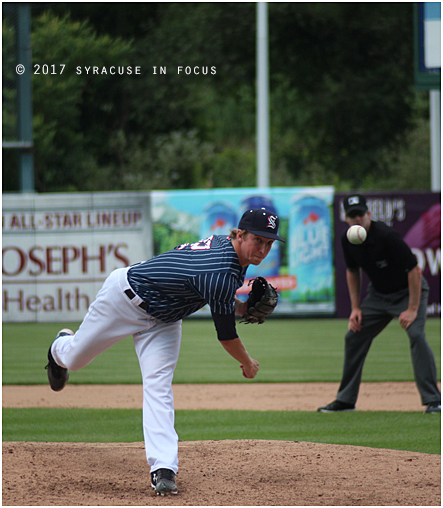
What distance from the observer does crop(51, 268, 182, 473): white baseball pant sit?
164 inches

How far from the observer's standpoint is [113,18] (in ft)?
99.0

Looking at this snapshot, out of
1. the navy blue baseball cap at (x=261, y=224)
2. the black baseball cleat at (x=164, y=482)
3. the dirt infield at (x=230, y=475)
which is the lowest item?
the dirt infield at (x=230, y=475)

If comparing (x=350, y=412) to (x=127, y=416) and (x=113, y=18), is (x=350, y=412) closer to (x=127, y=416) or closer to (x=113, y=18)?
Result: (x=127, y=416)

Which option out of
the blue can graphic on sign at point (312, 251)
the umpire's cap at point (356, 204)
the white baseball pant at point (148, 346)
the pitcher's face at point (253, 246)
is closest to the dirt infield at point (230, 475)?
the white baseball pant at point (148, 346)

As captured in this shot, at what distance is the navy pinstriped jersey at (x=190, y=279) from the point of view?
395cm

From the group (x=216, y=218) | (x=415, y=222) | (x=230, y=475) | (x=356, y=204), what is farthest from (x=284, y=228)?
(x=230, y=475)

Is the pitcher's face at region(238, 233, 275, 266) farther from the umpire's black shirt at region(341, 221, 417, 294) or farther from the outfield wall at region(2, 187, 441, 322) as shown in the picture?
the outfield wall at region(2, 187, 441, 322)

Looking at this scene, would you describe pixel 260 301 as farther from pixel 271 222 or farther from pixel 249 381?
pixel 249 381

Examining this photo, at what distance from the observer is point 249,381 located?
9352mm

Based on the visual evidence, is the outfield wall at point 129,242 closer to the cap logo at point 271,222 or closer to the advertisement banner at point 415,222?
the advertisement banner at point 415,222

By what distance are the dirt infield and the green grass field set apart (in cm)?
60

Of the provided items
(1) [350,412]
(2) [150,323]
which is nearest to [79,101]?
(1) [350,412]

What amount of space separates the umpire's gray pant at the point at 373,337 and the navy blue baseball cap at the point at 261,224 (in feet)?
9.84

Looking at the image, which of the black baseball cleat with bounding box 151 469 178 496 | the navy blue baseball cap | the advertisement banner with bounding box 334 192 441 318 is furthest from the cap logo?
the advertisement banner with bounding box 334 192 441 318
